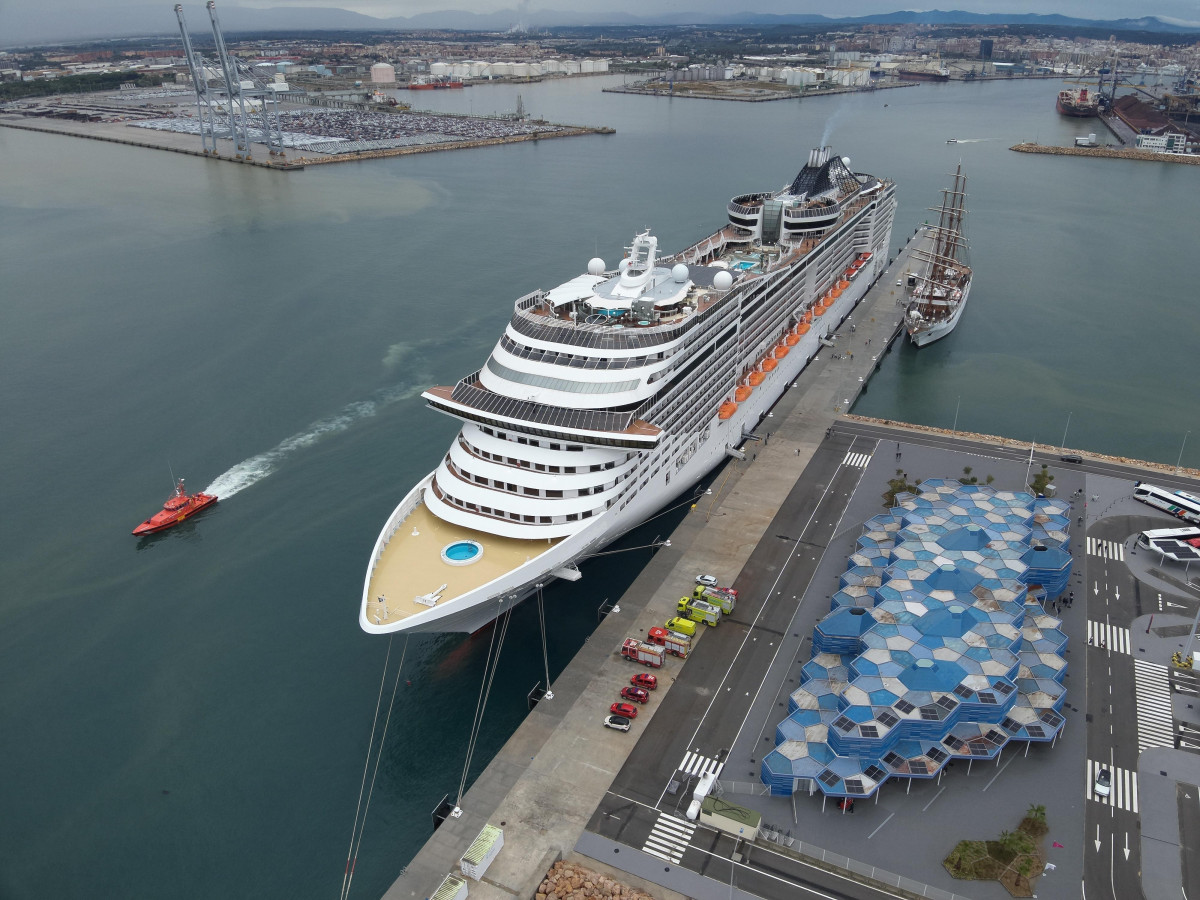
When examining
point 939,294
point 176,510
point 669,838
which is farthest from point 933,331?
point 176,510

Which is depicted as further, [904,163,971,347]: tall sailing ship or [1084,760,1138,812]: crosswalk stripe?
[904,163,971,347]: tall sailing ship

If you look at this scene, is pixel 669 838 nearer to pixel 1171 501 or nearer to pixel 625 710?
pixel 625 710

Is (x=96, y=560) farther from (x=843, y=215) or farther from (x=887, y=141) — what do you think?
(x=887, y=141)

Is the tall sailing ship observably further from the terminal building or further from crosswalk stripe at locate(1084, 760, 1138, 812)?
crosswalk stripe at locate(1084, 760, 1138, 812)

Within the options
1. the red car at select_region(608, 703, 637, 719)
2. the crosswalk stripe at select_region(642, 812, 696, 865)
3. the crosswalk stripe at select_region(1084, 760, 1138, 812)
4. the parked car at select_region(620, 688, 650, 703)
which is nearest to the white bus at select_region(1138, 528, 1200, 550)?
the crosswalk stripe at select_region(1084, 760, 1138, 812)

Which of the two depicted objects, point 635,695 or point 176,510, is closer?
point 635,695

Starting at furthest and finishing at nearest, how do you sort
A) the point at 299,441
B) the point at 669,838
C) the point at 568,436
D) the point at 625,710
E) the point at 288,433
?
the point at 288,433, the point at 299,441, the point at 568,436, the point at 625,710, the point at 669,838

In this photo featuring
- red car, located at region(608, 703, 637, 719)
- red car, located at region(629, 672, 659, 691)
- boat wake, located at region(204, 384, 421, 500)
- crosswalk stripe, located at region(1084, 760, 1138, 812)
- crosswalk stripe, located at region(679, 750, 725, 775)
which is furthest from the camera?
boat wake, located at region(204, 384, 421, 500)

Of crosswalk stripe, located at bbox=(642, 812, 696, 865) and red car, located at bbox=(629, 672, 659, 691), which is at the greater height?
red car, located at bbox=(629, 672, 659, 691)

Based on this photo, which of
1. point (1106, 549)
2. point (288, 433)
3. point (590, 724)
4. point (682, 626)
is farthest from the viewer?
point (288, 433)
